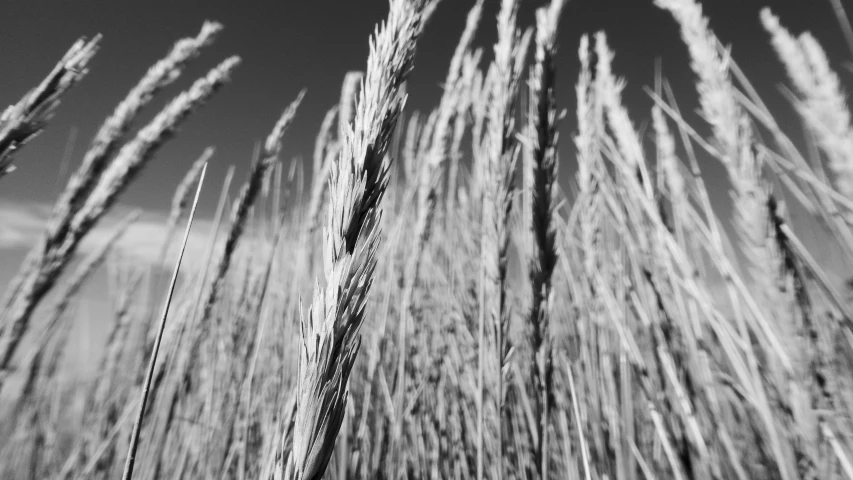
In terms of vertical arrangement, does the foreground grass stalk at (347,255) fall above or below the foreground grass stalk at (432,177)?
below

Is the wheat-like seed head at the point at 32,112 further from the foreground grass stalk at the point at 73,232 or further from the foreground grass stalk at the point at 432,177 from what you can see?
the foreground grass stalk at the point at 432,177

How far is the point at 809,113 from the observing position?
0.72m

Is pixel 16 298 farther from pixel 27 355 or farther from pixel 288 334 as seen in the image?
pixel 288 334

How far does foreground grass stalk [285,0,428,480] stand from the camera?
32 centimetres

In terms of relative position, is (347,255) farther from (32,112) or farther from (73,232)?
(73,232)

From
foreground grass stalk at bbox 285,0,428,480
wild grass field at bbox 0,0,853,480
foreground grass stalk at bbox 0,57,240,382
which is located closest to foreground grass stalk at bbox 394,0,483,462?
wild grass field at bbox 0,0,853,480

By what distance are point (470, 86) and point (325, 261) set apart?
5.38 ft

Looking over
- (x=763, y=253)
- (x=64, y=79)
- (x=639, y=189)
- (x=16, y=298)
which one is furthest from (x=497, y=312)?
(x=16, y=298)

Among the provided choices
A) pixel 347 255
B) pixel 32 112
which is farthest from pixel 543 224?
pixel 32 112

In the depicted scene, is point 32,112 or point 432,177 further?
point 432,177

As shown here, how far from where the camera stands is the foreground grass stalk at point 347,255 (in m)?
0.32

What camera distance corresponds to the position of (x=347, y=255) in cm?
37

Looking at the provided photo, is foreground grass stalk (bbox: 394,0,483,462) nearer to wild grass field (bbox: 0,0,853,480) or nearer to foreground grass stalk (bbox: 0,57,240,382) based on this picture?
wild grass field (bbox: 0,0,853,480)

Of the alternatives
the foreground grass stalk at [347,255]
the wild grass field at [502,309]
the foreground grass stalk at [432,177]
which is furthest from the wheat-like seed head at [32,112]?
the foreground grass stalk at [432,177]
